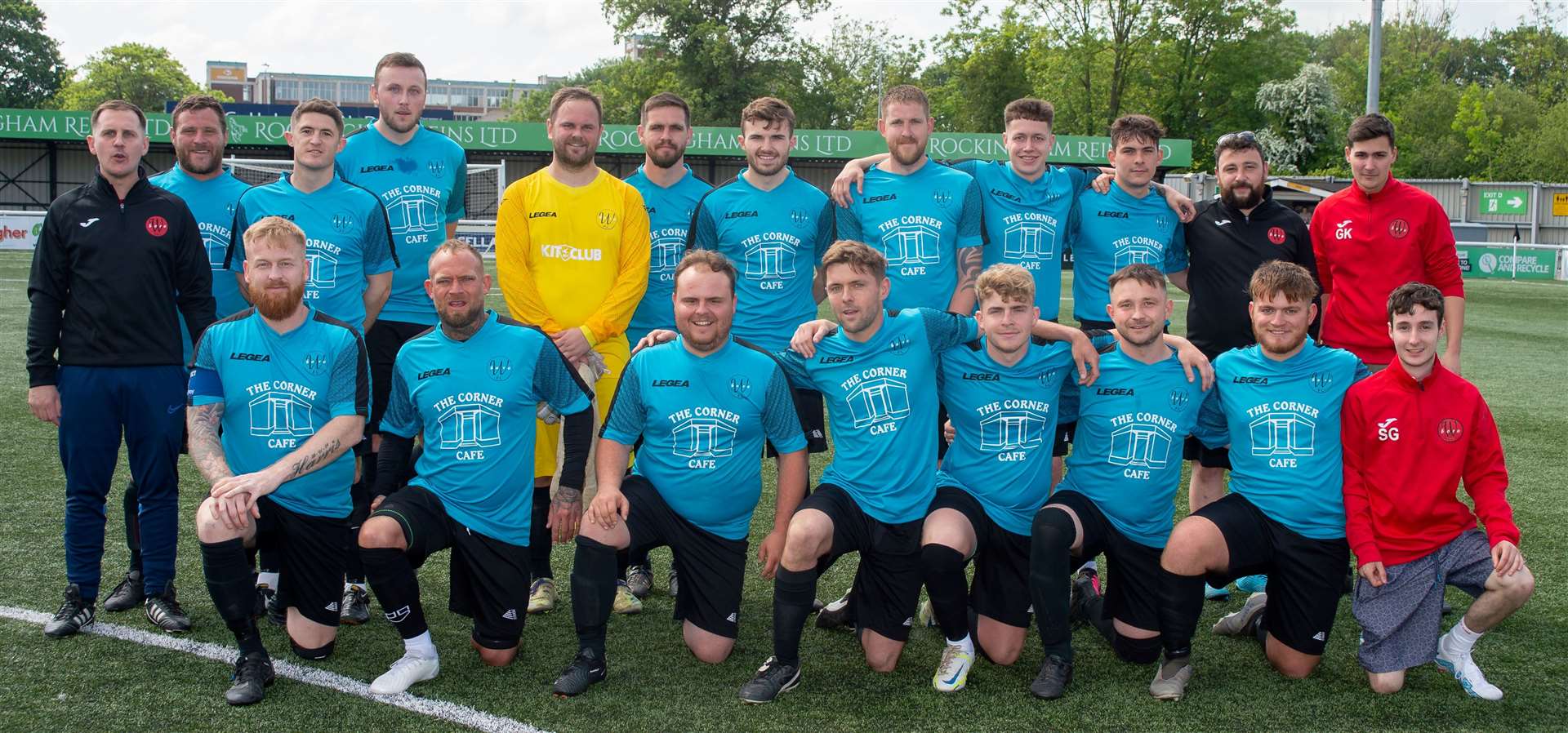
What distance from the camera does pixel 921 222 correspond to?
17.1 ft

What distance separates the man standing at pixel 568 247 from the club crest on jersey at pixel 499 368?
2.43 ft

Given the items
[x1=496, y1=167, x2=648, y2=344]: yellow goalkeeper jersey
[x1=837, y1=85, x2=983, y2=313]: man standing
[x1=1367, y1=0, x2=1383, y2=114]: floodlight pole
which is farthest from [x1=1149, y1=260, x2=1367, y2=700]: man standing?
[x1=1367, y1=0, x2=1383, y2=114]: floodlight pole

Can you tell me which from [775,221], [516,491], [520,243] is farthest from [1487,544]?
[520,243]

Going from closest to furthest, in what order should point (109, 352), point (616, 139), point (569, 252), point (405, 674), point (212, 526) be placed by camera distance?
Answer: 1. point (212, 526)
2. point (405, 674)
3. point (109, 352)
4. point (569, 252)
5. point (616, 139)

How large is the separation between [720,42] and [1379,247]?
49.7 metres

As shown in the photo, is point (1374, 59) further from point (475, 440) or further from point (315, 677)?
point (315, 677)

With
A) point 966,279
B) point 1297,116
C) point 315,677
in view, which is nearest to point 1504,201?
point 1297,116

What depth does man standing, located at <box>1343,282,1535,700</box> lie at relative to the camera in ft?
13.7

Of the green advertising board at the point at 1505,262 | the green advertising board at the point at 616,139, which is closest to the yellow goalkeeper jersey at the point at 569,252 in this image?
the green advertising board at the point at 1505,262

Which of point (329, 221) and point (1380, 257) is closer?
point (329, 221)

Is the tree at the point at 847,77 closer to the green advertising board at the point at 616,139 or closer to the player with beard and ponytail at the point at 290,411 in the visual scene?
the green advertising board at the point at 616,139

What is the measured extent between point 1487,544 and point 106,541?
19.7ft

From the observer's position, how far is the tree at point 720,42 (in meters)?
53.1

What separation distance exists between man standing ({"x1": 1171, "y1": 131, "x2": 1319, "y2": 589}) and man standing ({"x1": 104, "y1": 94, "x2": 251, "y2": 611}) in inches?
175
